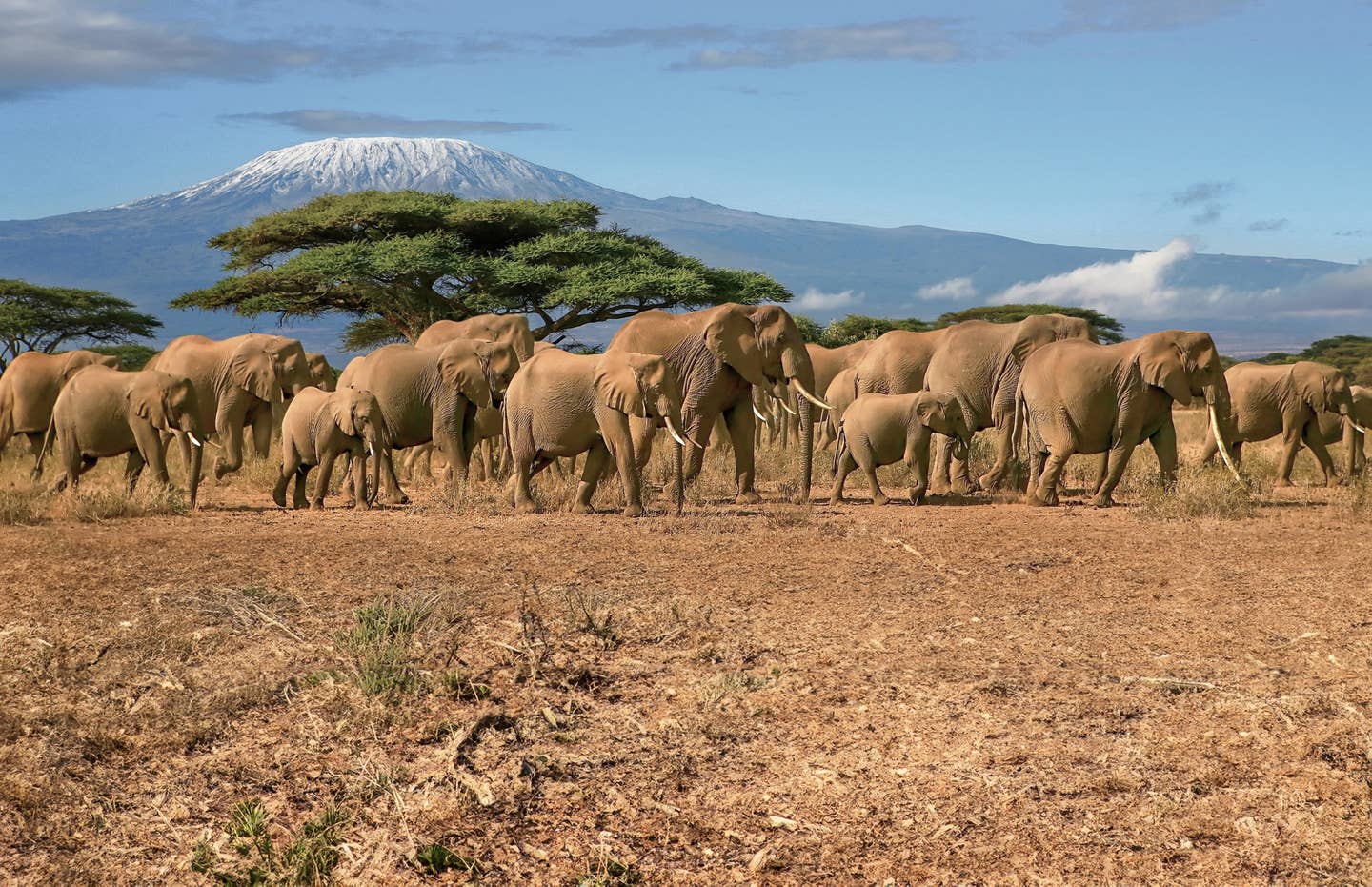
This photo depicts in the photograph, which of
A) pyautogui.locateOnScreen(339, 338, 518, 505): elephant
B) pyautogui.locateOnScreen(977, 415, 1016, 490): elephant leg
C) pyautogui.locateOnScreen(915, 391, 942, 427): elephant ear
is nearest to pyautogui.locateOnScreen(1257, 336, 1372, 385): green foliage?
pyautogui.locateOnScreen(977, 415, 1016, 490): elephant leg

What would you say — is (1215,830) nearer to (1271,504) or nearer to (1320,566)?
(1320,566)

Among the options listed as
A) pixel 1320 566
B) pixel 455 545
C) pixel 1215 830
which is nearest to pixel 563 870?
pixel 1215 830

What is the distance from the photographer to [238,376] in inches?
677

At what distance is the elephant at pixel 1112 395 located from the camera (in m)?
14.5

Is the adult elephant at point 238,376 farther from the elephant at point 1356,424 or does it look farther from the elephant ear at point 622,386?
the elephant at point 1356,424

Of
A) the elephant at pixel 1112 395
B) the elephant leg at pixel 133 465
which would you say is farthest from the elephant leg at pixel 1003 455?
the elephant leg at pixel 133 465

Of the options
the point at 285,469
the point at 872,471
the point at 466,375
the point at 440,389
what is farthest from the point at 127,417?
the point at 872,471

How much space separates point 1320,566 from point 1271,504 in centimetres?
485

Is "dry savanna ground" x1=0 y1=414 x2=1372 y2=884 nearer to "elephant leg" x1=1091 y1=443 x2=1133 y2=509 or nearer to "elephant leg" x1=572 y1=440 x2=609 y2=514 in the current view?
"elephant leg" x1=572 y1=440 x2=609 y2=514

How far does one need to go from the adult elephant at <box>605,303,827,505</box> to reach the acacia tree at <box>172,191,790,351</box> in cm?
1968

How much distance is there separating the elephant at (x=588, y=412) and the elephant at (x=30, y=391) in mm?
7574

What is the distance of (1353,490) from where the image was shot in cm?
1375

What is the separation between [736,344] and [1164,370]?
14.0 feet

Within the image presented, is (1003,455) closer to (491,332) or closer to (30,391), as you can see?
(491,332)
